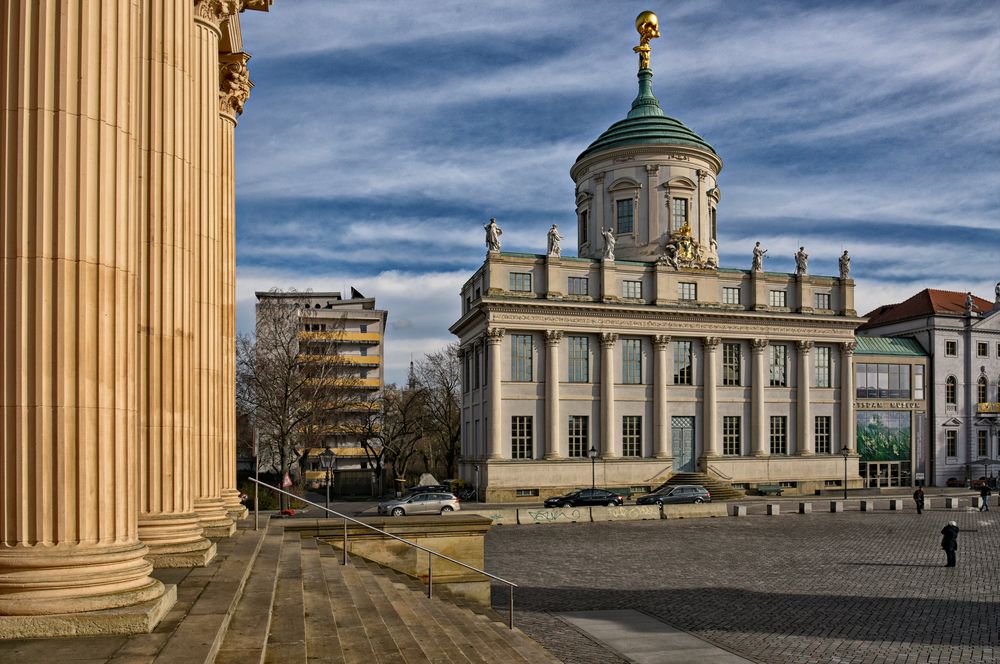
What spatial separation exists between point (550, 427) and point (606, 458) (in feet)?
14.8

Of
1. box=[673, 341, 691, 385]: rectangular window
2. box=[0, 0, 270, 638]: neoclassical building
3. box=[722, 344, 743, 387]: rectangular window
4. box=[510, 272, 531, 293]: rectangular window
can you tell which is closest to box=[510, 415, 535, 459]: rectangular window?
box=[510, 272, 531, 293]: rectangular window

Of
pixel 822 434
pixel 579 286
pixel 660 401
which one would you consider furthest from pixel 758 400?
pixel 579 286

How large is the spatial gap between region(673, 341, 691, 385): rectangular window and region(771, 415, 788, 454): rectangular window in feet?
26.0

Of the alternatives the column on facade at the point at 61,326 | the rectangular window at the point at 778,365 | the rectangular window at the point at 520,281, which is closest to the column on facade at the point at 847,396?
the rectangular window at the point at 778,365

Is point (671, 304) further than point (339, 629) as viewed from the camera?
Yes

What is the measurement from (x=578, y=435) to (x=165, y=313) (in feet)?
163

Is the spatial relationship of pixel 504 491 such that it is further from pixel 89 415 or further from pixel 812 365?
pixel 89 415

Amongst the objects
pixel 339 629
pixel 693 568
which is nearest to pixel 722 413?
pixel 693 568

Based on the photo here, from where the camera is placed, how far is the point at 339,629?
11.5 meters

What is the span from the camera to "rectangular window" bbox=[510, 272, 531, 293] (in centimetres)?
5888

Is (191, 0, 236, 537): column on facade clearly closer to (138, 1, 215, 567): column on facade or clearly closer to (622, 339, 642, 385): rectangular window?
(138, 1, 215, 567): column on facade

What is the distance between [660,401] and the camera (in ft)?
203

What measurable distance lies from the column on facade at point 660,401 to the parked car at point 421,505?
20579 millimetres

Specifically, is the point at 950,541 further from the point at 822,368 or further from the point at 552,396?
the point at 822,368
